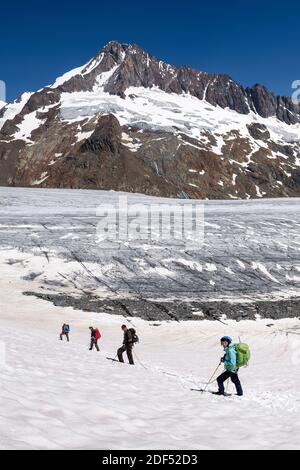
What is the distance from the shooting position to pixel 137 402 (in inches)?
442

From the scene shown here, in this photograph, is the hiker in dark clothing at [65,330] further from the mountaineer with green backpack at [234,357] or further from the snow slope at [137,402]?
the mountaineer with green backpack at [234,357]

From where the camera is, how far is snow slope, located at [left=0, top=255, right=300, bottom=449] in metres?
7.99

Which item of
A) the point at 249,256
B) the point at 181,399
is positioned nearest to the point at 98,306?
the point at 249,256

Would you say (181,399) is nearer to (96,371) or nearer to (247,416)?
(247,416)

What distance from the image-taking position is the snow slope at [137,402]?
799 centimetres

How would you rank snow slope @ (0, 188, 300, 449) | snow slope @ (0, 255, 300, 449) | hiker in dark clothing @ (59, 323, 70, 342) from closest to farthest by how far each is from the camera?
snow slope @ (0, 255, 300, 449) < snow slope @ (0, 188, 300, 449) < hiker in dark clothing @ (59, 323, 70, 342)

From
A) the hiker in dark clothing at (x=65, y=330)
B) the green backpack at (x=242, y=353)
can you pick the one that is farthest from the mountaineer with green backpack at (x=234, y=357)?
the hiker in dark clothing at (x=65, y=330)

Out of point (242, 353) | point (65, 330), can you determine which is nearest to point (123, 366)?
point (242, 353)

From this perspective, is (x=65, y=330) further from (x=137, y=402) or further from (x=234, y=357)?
(x=137, y=402)

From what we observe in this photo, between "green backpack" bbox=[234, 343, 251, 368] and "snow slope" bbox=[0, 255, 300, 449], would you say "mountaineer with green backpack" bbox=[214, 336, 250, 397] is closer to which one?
"green backpack" bbox=[234, 343, 251, 368]

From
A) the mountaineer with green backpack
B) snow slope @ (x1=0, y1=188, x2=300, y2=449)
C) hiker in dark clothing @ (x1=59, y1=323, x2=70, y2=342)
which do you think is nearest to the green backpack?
the mountaineer with green backpack

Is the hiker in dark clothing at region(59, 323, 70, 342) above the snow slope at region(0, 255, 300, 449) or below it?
above

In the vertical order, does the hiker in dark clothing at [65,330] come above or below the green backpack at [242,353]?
above
